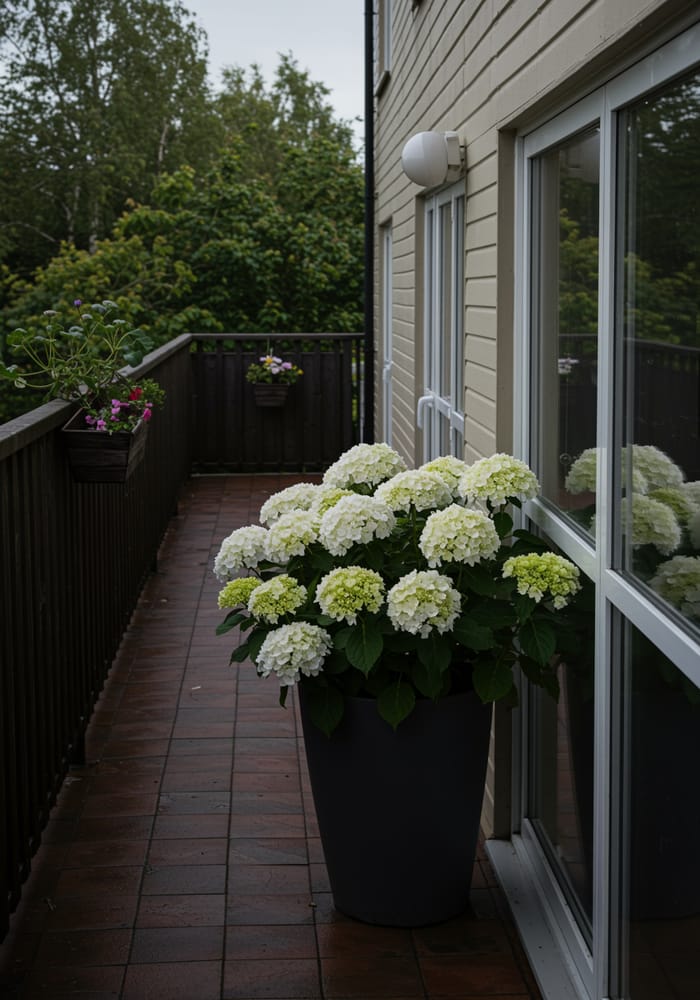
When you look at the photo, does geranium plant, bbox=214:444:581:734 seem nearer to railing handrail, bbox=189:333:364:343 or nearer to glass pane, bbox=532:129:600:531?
glass pane, bbox=532:129:600:531

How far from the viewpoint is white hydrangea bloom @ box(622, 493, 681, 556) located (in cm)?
204

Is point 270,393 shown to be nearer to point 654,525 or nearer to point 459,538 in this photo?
point 459,538

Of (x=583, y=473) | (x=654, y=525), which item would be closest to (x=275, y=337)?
(x=583, y=473)

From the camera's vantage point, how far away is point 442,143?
4.01 meters

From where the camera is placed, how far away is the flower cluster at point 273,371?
34.4 ft

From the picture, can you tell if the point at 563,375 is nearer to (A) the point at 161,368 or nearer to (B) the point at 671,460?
(B) the point at 671,460

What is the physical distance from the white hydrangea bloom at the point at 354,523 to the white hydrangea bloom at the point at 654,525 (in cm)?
66

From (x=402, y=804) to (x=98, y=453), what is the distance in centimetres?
153

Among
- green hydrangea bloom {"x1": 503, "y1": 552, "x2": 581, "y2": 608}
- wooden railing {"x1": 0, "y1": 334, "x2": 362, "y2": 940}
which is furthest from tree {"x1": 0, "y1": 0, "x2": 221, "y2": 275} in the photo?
green hydrangea bloom {"x1": 503, "y1": 552, "x2": 581, "y2": 608}

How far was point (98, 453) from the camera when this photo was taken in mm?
3881

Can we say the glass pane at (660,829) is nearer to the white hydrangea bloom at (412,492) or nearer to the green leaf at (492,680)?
the green leaf at (492,680)

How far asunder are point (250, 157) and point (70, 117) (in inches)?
295

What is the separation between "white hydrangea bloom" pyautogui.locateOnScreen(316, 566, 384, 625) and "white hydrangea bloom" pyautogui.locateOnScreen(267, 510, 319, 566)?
183mm

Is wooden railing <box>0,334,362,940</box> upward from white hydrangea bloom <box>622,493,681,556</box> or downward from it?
downward
